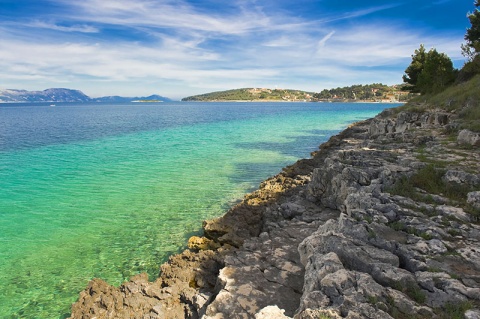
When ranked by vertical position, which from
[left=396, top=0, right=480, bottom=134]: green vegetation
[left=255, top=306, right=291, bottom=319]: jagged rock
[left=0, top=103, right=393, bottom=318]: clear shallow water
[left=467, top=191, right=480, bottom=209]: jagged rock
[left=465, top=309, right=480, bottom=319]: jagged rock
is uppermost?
[left=396, top=0, right=480, bottom=134]: green vegetation

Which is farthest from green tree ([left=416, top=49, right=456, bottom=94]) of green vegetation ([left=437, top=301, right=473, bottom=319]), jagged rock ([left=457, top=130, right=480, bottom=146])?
green vegetation ([left=437, top=301, right=473, bottom=319])

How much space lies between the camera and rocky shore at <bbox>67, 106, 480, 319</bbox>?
6477mm

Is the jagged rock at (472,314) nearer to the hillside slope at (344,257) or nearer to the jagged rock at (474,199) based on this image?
the hillside slope at (344,257)

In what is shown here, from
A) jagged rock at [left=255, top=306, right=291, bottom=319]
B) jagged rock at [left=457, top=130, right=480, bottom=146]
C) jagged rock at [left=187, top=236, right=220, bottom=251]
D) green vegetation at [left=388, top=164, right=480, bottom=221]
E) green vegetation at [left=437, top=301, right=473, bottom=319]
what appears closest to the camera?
green vegetation at [left=437, top=301, right=473, bottom=319]

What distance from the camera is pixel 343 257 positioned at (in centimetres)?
788

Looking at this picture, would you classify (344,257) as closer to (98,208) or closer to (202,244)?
(202,244)

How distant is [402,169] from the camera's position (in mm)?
14062

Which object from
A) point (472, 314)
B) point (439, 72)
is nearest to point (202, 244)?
point (472, 314)

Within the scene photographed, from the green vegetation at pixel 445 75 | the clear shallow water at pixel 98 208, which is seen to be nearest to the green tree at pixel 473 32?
the green vegetation at pixel 445 75

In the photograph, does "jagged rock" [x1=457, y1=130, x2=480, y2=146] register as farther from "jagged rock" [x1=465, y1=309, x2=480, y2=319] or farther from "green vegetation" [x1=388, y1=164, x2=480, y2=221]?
"jagged rock" [x1=465, y1=309, x2=480, y2=319]

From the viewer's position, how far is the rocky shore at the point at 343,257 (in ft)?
21.2

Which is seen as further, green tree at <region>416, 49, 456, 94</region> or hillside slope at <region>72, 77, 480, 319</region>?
green tree at <region>416, 49, 456, 94</region>

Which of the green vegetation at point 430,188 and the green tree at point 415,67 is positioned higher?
the green tree at point 415,67

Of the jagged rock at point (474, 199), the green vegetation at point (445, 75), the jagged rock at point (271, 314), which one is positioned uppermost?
the green vegetation at point (445, 75)
